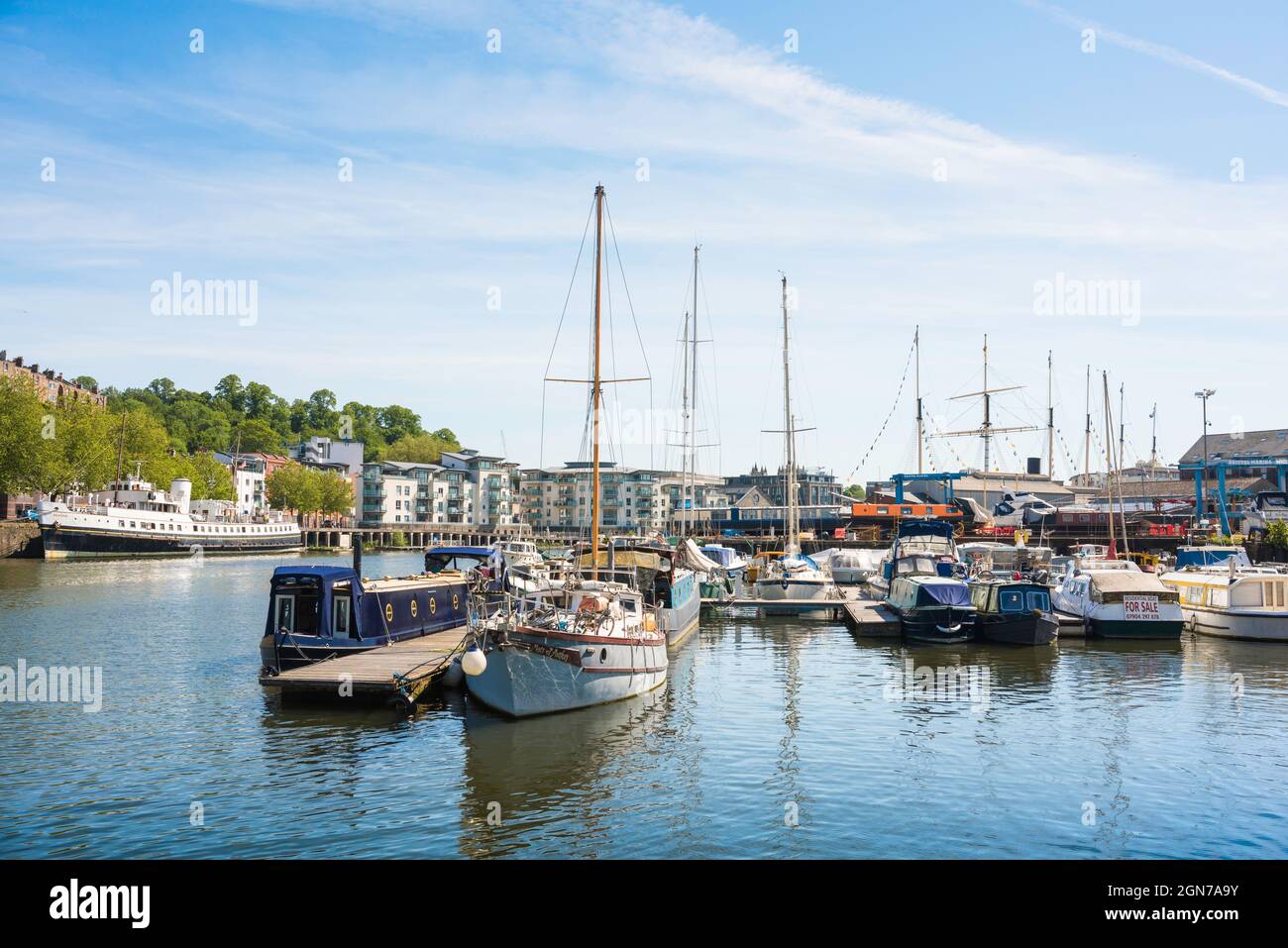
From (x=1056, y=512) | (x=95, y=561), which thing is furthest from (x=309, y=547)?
(x=1056, y=512)

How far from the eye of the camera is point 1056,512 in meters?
127

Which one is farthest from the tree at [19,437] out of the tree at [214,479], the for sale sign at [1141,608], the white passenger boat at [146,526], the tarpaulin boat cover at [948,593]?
the for sale sign at [1141,608]

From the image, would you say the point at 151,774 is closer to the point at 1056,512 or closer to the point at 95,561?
the point at 95,561

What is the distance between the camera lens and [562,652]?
87.8ft

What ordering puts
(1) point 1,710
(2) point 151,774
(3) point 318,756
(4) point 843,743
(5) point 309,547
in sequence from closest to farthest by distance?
(2) point 151,774 < (3) point 318,756 < (4) point 843,743 < (1) point 1,710 < (5) point 309,547

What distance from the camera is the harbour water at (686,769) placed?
57.7ft

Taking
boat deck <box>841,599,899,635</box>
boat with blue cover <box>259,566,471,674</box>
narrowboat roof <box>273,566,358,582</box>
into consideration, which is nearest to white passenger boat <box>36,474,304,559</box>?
boat with blue cover <box>259,566,471,674</box>

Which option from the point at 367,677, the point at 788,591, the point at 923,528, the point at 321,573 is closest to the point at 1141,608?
the point at 923,528

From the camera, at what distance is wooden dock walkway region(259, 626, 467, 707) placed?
27719mm

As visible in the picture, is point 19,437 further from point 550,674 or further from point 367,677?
point 550,674

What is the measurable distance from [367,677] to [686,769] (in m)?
10.8

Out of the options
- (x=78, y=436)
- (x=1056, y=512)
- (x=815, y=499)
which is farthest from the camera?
(x=815, y=499)

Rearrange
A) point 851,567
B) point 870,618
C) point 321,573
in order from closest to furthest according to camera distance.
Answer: point 321,573 → point 870,618 → point 851,567
